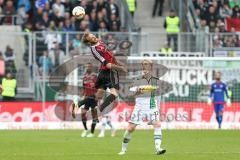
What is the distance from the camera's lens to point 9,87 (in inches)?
1314

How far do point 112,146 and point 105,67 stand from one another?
2.24m

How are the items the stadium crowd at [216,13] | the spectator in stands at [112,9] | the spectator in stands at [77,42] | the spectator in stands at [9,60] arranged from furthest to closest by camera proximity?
1. the stadium crowd at [216,13]
2. the spectator in stands at [112,9]
3. the spectator in stands at [77,42]
4. the spectator in stands at [9,60]

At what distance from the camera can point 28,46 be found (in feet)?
113

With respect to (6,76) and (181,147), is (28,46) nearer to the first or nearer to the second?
(6,76)

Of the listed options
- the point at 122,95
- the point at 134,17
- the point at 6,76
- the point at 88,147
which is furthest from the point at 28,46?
the point at 88,147

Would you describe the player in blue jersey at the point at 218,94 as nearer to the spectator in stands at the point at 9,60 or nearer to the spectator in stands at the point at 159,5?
the spectator in stands at the point at 159,5

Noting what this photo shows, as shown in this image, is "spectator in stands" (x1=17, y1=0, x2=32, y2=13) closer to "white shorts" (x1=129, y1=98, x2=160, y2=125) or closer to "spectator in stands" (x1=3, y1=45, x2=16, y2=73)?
"spectator in stands" (x1=3, y1=45, x2=16, y2=73)

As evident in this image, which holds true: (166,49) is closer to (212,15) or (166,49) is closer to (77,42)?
(77,42)

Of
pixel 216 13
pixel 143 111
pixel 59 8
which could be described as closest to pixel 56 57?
pixel 59 8

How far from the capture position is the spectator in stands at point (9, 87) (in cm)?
3325

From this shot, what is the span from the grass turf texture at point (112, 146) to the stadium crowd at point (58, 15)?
351 inches

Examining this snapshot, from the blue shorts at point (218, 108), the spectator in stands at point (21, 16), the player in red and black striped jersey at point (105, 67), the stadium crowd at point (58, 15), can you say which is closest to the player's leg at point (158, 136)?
the player in red and black striped jersey at point (105, 67)

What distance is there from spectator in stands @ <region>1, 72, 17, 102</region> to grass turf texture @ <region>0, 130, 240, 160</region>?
5.01 m

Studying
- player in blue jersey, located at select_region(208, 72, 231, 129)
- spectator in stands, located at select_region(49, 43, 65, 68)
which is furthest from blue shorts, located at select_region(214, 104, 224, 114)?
spectator in stands, located at select_region(49, 43, 65, 68)
